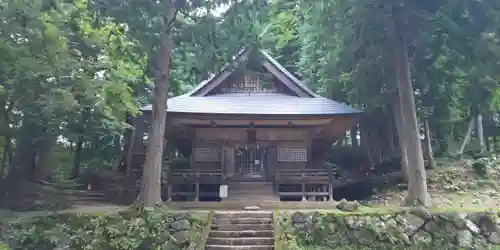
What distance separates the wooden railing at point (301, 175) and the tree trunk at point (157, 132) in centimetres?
543

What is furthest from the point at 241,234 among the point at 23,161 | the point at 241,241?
the point at 23,161

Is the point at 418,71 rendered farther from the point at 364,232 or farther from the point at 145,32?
the point at 145,32

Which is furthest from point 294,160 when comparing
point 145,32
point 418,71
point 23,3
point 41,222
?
point 23,3

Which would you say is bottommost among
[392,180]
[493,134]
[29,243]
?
[29,243]

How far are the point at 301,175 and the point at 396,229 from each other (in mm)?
5813

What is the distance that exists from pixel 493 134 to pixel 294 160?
13233 millimetres

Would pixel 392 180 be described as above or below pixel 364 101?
below

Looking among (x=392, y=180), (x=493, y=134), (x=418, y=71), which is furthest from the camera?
(x=493, y=134)

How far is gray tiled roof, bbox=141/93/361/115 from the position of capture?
50.6 ft

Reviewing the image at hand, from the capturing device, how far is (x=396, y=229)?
1053 cm

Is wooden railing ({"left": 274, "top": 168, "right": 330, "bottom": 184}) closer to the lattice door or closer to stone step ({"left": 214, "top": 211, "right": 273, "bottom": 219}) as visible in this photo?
the lattice door

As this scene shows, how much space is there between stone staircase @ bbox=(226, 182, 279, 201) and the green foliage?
499cm

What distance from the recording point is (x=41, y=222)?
1076 cm

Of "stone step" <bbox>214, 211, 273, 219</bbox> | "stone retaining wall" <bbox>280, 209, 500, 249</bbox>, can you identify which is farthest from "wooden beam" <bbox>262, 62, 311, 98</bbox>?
"stone retaining wall" <bbox>280, 209, 500, 249</bbox>
